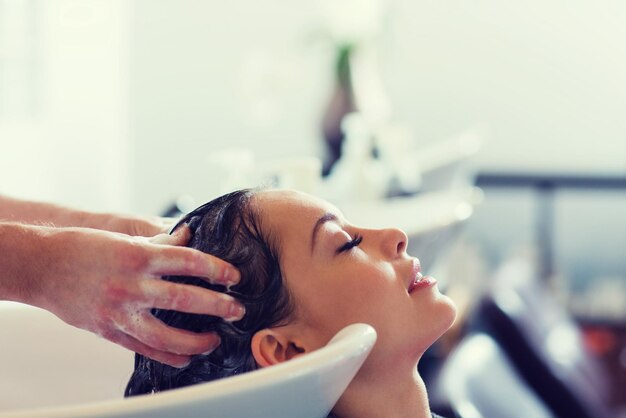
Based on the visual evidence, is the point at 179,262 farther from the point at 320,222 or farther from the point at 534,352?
the point at 534,352

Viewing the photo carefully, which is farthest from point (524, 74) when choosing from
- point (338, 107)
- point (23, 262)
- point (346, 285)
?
point (23, 262)

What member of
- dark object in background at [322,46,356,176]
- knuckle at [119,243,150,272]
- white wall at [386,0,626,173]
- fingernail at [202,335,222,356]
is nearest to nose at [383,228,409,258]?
fingernail at [202,335,222,356]

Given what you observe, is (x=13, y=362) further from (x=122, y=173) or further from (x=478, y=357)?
(x=122, y=173)

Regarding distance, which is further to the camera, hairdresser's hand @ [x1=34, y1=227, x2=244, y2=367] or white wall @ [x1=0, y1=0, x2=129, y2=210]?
white wall @ [x1=0, y1=0, x2=129, y2=210]

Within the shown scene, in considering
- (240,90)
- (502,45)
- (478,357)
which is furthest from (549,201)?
(478,357)

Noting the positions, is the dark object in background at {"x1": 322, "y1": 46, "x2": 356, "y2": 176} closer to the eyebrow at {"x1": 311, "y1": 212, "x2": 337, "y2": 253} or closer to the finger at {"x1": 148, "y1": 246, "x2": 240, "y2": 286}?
the eyebrow at {"x1": 311, "y1": 212, "x2": 337, "y2": 253}

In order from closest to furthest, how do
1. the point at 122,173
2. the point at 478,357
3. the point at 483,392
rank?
the point at 483,392 < the point at 478,357 < the point at 122,173

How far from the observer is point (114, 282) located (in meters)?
0.84

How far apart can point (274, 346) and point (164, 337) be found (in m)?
0.17

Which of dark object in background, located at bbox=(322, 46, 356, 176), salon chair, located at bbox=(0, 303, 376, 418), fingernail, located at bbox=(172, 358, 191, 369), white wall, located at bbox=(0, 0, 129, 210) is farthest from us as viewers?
dark object in background, located at bbox=(322, 46, 356, 176)

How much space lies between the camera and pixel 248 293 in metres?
1.00

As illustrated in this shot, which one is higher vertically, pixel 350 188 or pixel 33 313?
pixel 33 313

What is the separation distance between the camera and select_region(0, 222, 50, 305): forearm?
0.89 m

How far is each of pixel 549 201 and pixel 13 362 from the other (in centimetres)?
353
